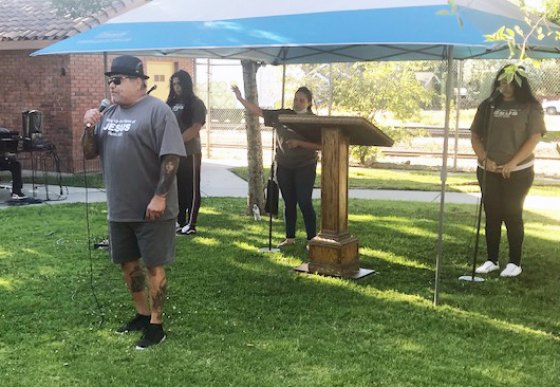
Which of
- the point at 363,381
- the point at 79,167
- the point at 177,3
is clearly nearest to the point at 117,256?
the point at 363,381

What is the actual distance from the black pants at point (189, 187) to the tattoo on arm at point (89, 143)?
3.05 metres

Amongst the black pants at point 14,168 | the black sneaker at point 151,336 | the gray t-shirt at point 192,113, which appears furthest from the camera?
the black pants at point 14,168

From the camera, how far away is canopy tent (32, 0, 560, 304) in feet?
15.6

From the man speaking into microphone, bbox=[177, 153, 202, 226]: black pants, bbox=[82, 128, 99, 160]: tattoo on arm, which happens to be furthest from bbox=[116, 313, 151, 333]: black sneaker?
bbox=[177, 153, 202, 226]: black pants

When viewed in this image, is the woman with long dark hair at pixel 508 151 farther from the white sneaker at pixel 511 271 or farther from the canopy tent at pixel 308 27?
the canopy tent at pixel 308 27

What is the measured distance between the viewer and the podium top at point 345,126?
5.47 m

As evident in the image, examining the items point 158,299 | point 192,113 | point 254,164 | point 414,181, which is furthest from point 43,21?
point 158,299

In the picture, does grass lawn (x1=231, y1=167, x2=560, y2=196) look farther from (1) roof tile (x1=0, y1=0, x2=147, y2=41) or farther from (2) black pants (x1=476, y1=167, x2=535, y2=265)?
(2) black pants (x1=476, y1=167, x2=535, y2=265)

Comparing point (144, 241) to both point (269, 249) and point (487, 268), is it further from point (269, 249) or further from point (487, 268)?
point (487, 268)

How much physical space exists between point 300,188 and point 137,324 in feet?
8.58

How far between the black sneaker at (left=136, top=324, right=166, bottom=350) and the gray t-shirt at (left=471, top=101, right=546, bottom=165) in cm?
334

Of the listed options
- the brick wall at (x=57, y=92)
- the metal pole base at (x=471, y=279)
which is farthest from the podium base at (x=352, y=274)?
the brick wall at (x=57, y=92)

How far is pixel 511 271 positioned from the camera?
596 cm

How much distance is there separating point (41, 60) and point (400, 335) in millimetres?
10782
